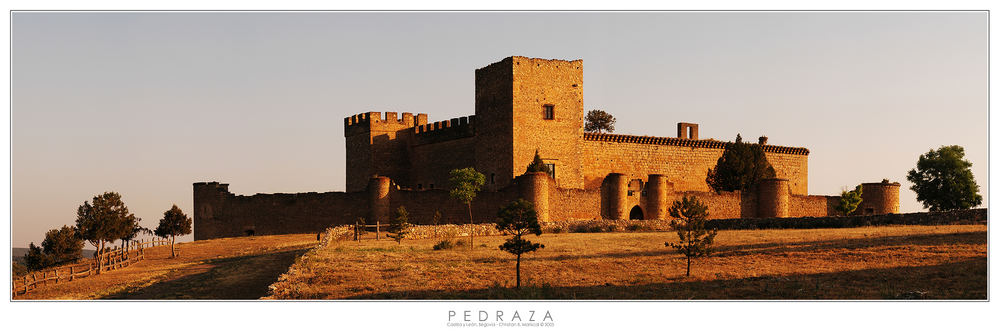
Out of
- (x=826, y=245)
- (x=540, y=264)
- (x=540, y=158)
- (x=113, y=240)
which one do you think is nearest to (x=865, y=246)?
(x=826, y=245)

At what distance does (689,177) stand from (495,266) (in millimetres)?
28471

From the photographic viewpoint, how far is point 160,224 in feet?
135

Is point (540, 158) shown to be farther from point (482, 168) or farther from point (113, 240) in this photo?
point (113, 240)

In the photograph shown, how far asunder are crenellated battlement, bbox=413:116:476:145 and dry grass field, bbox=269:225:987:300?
16193mm

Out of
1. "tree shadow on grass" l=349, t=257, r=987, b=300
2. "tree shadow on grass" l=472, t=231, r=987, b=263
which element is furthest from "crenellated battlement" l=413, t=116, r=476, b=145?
"tree shadow on grass" l=349, t=257, r=987, b=300

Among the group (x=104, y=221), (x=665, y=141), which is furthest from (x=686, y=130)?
(x=104, y=221)

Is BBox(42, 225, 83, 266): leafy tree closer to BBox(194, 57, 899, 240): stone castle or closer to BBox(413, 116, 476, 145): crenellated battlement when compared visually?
BBox(194, 57, 899, 240): stone castle

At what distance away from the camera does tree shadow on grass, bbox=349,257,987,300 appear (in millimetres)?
17062

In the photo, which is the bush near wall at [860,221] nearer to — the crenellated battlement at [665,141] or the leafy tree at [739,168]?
the crenellated battlement at [665,141]

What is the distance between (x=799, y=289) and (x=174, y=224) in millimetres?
29737

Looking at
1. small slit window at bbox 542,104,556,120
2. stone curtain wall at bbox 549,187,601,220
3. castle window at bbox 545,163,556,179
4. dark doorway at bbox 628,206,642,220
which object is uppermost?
small slit window at bbox 542,104,556,120

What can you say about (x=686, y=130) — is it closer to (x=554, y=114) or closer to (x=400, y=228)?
(x=554, y=114)

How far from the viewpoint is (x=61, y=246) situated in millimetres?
44219

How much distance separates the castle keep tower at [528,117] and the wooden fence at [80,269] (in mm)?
15415
